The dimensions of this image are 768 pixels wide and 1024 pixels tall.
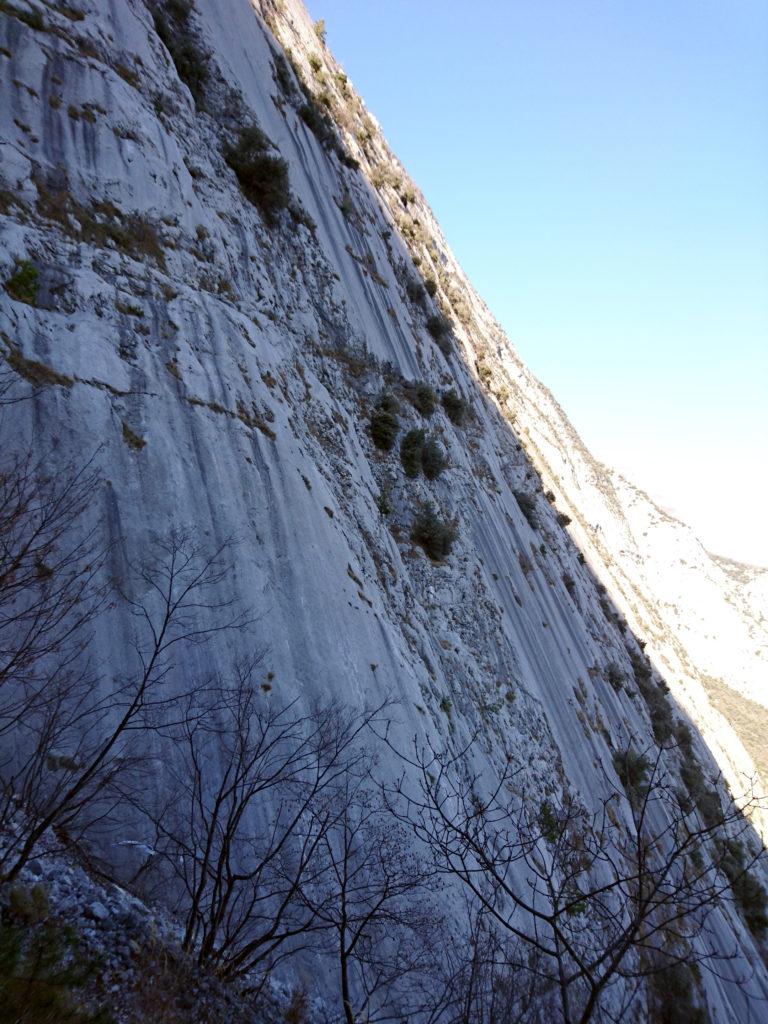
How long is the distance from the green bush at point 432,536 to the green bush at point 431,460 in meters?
1.92

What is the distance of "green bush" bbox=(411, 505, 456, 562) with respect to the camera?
52.4 feet

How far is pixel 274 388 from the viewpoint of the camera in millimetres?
11625

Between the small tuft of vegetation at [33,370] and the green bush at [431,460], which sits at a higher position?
the green bush at [431,460]

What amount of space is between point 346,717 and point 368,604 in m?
2.72

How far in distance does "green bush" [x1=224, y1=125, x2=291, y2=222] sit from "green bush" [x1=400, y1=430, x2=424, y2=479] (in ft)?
23.1

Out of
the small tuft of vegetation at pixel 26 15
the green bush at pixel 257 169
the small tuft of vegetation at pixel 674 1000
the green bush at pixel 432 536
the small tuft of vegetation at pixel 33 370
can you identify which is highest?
the green bush at pixel 257 169

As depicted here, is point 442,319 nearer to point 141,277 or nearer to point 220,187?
point 220,187

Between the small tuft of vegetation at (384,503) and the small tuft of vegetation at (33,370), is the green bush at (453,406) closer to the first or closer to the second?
the small tuft of vegetation at (384,503)

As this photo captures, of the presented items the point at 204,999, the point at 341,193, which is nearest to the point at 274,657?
the point at 204,999

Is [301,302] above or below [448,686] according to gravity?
above

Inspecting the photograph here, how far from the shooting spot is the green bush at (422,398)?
19672mm

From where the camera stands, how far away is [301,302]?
54.3 ft

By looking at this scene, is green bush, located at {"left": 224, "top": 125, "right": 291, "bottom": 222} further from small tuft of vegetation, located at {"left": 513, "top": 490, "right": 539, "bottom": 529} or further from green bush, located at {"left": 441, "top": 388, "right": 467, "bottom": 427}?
small tuft of vegetation, located at {"left": 513, "top": 490, "right": 539, "bottom": 529}

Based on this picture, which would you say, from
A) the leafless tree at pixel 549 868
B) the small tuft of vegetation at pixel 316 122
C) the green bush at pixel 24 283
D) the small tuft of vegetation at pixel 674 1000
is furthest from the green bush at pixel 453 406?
the small tuft of vegetation at pixel 674 1000
